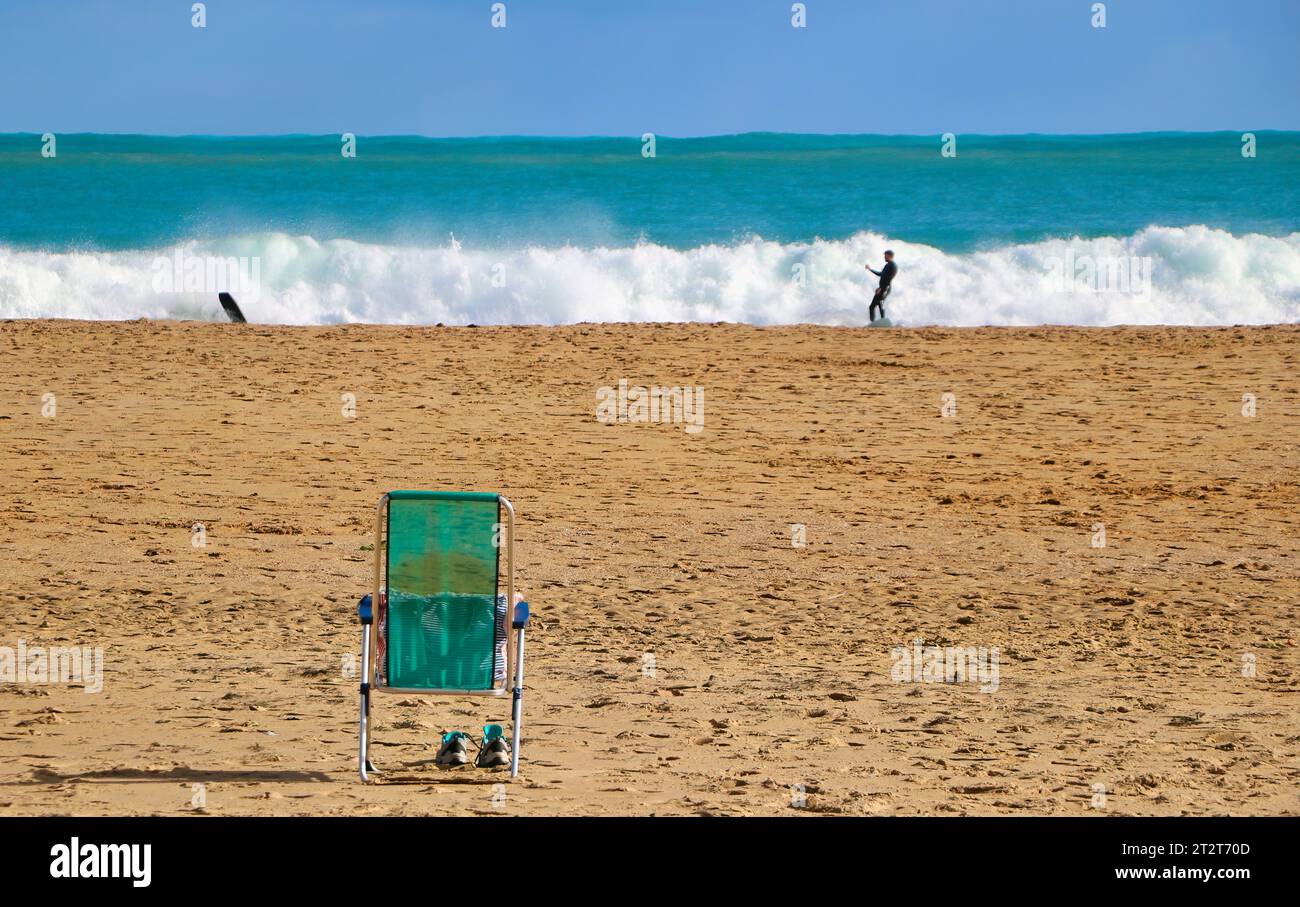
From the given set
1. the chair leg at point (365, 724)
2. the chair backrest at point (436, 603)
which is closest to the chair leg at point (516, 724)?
the chair backrest at point (436, 603)

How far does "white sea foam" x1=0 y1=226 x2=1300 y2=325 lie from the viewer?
74.4ft

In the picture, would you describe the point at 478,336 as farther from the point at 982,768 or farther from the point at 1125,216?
the point at 1125,216

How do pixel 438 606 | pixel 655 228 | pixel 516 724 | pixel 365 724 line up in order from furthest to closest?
pixel 655 228 → pixel 438 606 → pixel 516 724 → pixel 365 724

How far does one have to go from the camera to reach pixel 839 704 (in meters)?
6.47

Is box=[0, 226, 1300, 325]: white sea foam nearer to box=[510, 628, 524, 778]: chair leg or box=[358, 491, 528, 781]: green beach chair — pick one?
box=[358, 491, 528, 781]: green beach chair

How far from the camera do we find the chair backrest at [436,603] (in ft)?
18.4

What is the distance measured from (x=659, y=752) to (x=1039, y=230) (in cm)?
3081

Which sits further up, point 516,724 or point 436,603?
point 436,603

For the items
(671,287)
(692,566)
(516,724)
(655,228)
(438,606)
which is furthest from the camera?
(655,228)

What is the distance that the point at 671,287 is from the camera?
24.7m

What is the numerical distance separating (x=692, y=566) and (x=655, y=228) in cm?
2815

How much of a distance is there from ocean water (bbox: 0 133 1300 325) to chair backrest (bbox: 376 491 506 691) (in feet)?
55.8

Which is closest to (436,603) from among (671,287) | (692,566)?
(692,566)

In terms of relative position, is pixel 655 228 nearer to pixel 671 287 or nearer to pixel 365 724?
pixel 671 287
